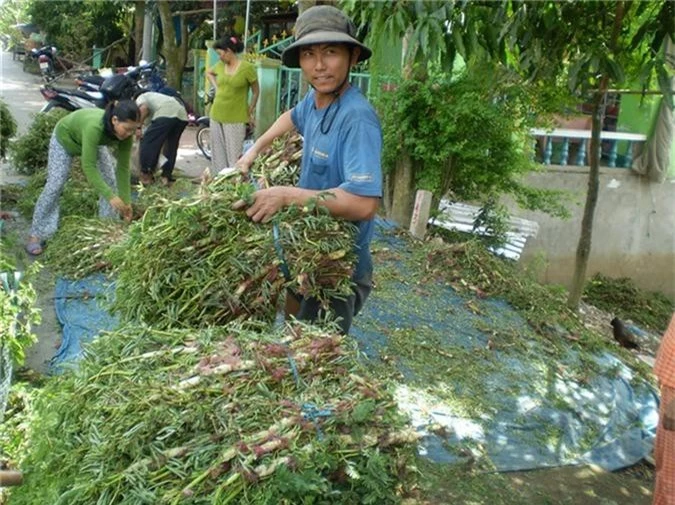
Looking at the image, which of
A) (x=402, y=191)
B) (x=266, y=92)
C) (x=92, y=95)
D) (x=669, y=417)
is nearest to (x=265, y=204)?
(x=669, y=417)

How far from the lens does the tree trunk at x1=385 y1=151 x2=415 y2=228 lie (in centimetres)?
802

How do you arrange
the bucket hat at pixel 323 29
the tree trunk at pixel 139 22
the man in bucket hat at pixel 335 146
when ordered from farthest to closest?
the tree trunk at pixel 139 22 → the bucket hat at pixel 323 29 → the man in bucket hat at pixel 335 146

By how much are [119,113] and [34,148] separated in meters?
3.30

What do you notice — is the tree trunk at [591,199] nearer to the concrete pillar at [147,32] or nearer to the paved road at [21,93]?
the paved road at [21,93]

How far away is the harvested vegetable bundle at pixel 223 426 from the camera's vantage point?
5.61ft

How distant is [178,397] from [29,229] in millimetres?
5269

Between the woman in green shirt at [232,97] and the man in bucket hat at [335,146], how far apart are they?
5.81 metres

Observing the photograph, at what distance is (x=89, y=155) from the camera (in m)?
5.57

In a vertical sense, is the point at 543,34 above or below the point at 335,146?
above

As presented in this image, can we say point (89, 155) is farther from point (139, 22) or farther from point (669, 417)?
point (139, 22)

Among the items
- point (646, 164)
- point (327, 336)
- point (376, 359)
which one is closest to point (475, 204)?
point (646, 164)

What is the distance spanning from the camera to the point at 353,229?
2.69m

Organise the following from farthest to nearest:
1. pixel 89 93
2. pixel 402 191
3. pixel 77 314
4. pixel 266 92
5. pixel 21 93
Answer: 1. pixel 21 93
2. pixel 266 92
3. pixel 89 93
4. pixel 402 191
5. pixel 77 314

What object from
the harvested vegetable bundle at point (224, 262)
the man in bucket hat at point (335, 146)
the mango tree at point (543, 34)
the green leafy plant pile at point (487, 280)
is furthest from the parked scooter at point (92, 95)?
the harvested vegetable bundle at point (224, 262)
